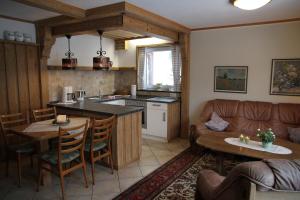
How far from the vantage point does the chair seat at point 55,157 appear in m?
2.59

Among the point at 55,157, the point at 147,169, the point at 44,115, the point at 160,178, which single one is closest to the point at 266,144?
the point at 160,178

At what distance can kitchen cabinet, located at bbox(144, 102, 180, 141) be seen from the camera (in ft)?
15.2

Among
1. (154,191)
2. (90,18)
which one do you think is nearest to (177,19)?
(90,18)

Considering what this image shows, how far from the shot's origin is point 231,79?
14.6 feet

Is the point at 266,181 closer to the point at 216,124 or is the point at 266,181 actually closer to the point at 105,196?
the point at 105,196

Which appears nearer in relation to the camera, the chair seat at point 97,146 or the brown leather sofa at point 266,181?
the brown leather sofa at point 266,181

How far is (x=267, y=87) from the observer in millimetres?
4121

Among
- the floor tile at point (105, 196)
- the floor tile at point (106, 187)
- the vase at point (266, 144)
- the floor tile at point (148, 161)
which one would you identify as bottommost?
the floor tile at point (105, 196)

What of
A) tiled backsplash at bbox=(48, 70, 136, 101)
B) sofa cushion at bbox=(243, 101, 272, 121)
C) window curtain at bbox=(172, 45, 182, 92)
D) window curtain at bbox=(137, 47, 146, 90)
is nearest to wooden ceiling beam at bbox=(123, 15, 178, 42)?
window curtain at bbox=(172, 45, 182, 92)

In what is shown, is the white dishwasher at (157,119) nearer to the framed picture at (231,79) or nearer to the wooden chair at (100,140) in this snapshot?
the framed picture at (231,79)

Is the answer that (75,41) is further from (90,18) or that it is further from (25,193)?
(25,193)

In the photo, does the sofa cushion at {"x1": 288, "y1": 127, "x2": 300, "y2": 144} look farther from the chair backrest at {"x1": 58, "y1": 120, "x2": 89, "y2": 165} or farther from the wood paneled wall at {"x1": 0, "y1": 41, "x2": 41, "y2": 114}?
the wood paneled wall at {"x1": 0, "y1": 41, "x2": 41, "y2": 114}

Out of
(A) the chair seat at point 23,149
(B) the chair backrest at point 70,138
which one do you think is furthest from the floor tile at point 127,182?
(A) the chair seat at point 23,149

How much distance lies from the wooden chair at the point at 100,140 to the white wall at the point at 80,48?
7.13 feet
